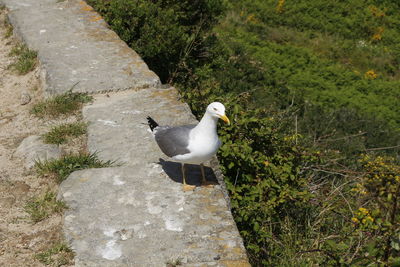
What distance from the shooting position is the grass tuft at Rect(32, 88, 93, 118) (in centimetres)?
473

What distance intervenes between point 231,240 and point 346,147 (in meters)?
5.37

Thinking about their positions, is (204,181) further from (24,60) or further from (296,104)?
(296,104)

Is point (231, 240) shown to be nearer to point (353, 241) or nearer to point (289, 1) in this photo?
point (353, 241)

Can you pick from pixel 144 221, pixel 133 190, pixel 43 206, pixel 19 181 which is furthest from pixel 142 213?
pixel 19 181

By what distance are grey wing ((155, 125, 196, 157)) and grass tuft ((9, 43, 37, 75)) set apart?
100 inches

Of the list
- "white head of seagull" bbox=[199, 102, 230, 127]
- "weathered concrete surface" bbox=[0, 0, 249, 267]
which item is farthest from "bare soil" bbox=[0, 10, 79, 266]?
"white head of seagull" bbox=[199, 102, 230, 127]

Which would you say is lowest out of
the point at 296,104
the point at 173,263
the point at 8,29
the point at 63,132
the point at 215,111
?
the point at 296,104

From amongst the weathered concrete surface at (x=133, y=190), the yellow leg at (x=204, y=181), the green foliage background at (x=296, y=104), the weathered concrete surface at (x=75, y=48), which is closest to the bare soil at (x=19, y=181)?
the weathered concrete surface at (x=133, y=190)

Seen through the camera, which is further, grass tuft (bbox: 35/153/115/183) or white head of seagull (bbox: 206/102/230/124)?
Answer: grass tuft (bbox: 35/153/115/183)

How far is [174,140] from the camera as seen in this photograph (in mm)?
3525

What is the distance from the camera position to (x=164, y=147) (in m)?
3.59

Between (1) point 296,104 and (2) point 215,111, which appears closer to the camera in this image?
(2) point 215,111

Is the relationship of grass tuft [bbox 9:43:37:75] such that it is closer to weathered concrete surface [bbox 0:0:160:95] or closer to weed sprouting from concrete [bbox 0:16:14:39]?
weathered concrete surface [bbox 0:0:160:95]

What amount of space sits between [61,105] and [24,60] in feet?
4.10
